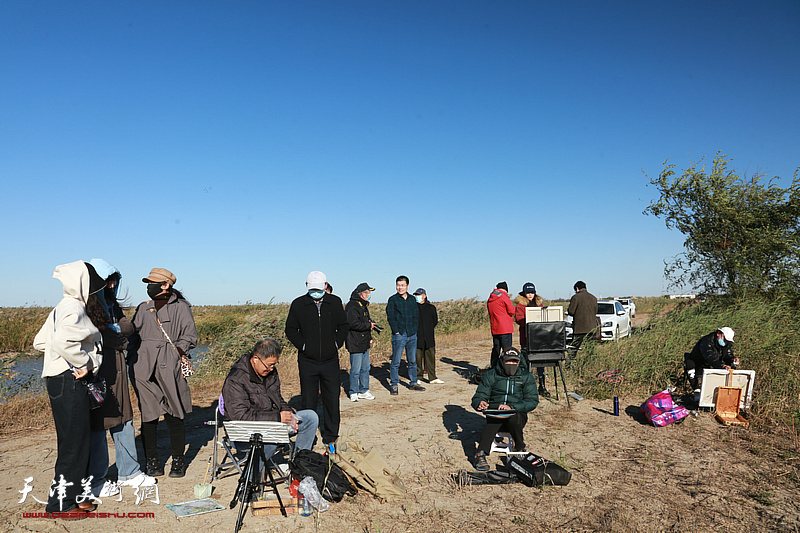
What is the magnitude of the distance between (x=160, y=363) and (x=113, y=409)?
631mm

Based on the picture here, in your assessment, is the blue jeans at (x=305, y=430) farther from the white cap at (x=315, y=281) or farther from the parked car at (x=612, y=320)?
the parked car at (x=612, y=320)

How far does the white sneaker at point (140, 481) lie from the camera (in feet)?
15.4

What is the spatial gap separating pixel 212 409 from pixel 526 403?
5.24 m

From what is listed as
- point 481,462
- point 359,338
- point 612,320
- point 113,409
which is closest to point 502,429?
point 481,462

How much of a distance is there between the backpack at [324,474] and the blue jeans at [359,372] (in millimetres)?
3959

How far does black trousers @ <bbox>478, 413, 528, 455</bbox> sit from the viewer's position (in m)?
5.63

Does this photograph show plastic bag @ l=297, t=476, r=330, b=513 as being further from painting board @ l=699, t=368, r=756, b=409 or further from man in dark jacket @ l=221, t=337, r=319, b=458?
painting board @ l=699, t=368, r=756, b=409

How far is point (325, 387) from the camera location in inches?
239

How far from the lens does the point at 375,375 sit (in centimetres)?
1170

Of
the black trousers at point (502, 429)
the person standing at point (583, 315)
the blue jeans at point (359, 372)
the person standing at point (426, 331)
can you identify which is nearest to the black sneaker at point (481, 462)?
the black trousers at point (502, 429)

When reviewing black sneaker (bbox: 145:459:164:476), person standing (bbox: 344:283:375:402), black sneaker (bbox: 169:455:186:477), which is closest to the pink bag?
person standing (bbox: 344:283:375:402)

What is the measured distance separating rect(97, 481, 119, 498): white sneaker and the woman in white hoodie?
328 mm

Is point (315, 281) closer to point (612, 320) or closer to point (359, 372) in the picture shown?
point (359, 372)

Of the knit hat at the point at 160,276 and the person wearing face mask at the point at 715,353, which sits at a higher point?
the knit hat at the point at 160,276
